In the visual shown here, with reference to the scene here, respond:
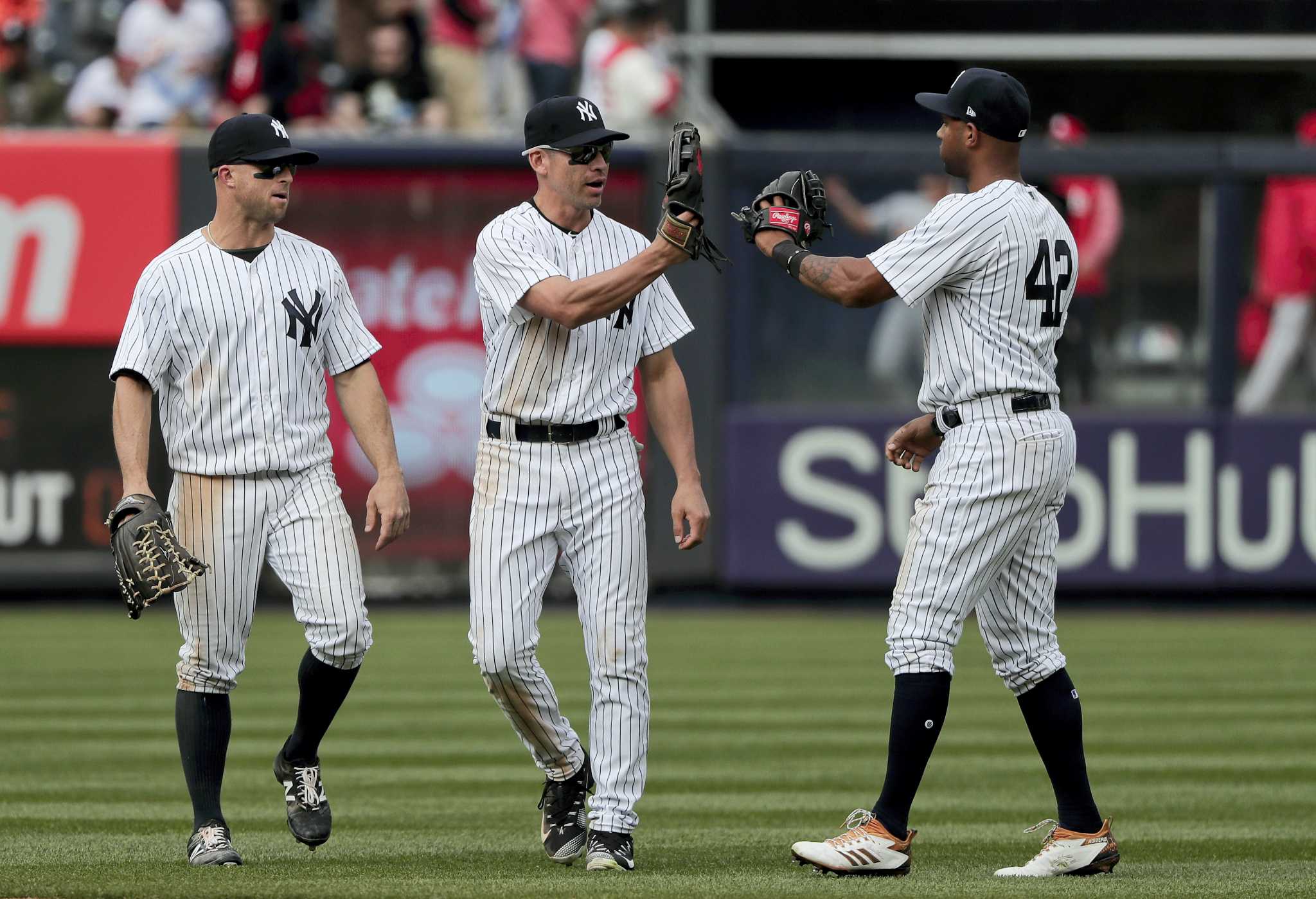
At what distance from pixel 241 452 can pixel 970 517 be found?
1.91m

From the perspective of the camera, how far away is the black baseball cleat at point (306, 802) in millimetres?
5469

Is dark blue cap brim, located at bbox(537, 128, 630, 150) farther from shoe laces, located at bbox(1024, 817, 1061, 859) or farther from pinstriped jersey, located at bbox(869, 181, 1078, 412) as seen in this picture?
shoe laces, located at bbox(1024, 817, 1061, 859)

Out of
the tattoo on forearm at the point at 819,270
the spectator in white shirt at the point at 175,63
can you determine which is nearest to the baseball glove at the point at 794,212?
the tattoo on forearm at the point at 819,270

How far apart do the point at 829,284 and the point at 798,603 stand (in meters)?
9.01

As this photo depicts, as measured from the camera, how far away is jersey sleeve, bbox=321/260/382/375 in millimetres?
5609

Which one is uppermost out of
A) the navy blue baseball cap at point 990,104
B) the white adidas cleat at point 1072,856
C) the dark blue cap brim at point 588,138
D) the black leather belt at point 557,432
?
the navy blue baseball cap at point 990,104

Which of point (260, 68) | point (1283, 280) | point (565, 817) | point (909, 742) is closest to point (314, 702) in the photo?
point (565, 817)

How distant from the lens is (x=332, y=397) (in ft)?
43.0

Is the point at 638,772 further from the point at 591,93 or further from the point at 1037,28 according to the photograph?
the point at 1037,28

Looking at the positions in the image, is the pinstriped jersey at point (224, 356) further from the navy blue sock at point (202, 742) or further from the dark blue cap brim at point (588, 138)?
the dark blue cap brim at point (588, 138)

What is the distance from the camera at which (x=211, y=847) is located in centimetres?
527

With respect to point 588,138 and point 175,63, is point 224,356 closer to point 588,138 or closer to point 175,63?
point 588,138

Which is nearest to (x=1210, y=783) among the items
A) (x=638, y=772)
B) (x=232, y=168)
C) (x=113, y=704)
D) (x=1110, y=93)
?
(x=638, y=772)

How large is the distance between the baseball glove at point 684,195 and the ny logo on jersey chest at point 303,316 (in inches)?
40.1
